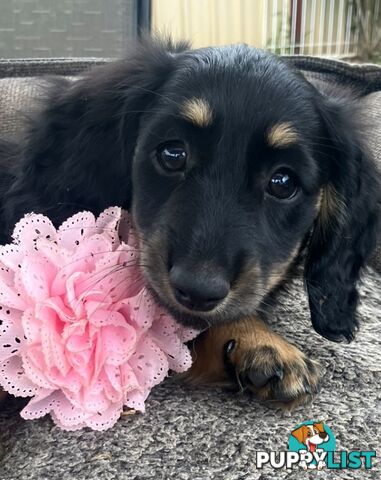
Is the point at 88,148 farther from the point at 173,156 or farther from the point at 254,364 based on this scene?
the point at 254,364

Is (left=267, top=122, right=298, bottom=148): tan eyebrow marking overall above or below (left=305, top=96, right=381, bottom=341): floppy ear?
above

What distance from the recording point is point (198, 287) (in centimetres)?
114

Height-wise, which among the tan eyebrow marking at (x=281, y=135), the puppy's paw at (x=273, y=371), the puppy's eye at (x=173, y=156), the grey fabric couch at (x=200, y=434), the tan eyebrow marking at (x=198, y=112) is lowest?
the grey fabric couch at (x=200, y=434)

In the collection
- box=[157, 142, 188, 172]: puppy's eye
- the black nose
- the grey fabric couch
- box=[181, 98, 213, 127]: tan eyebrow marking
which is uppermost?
box=[181, 98, 213, 127]: tan eyebrow marking

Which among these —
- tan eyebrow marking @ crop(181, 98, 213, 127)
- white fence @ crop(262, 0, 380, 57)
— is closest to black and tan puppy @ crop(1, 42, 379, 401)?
tan eyebrow marking @ crop(181, 98, 213, 127)

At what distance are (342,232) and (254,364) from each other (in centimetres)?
44

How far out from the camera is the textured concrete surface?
1.16 meters

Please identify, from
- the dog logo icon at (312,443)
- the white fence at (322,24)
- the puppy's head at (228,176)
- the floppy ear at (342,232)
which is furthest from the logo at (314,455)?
the white fence at (322,24)

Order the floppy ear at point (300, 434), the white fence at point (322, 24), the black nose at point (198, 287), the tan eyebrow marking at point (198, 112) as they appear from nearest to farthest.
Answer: the black nose at point (198, 287), the floppy ear at point (300, 434), the tan eyebrow marking at point (198, 112), the white fence at point (322, 24)

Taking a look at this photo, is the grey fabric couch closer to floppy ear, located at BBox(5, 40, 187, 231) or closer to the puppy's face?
the puppy's face

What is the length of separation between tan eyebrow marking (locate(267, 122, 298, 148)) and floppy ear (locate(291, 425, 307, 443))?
0.58 meters

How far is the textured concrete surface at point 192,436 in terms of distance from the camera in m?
1.16

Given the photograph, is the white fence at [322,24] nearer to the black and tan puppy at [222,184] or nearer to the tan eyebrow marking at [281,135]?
the black and tan puppy at [222,184]

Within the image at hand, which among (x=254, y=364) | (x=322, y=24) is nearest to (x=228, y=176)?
(x=254, y=364)
